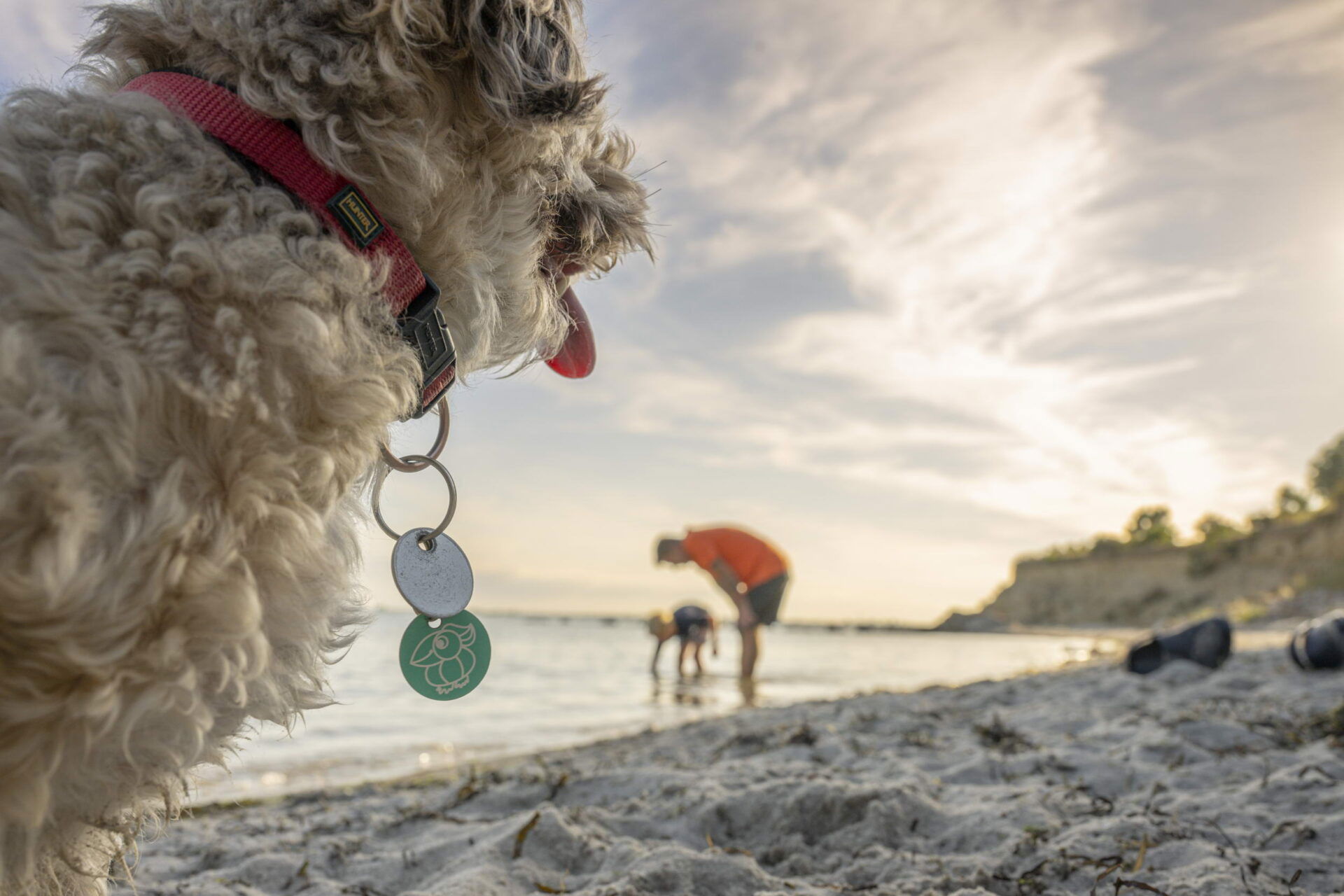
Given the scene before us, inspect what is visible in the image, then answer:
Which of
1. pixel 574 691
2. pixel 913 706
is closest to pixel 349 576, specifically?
pixel 913 706

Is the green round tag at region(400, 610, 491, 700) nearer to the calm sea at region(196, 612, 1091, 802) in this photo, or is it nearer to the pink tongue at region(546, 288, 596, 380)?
the calm sea at region(196, 612, 1091, 802)

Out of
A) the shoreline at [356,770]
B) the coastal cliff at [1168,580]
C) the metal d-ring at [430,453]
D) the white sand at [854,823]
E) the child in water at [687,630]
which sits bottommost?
the shoreline at [356,770]

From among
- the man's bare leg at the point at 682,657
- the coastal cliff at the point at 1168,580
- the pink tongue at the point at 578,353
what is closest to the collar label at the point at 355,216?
the pink tongue at the point at 578,353

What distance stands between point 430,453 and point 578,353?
1.77 feet

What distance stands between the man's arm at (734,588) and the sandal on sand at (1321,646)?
7.23 metres

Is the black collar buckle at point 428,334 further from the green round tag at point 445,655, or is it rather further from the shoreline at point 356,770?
the shoreline at point 356,770

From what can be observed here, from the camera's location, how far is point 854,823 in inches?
111

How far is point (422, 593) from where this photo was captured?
1784mm

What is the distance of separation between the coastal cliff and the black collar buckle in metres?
24.5

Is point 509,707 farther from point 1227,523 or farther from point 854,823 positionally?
point 1227,523

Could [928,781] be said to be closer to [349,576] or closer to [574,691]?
[349,576]

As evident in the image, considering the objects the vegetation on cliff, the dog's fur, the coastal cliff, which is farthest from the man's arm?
the vegetation on cliff

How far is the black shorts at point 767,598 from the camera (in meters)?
12.9

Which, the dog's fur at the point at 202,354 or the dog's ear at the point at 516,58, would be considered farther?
the dog's ear at the point at 516,58
